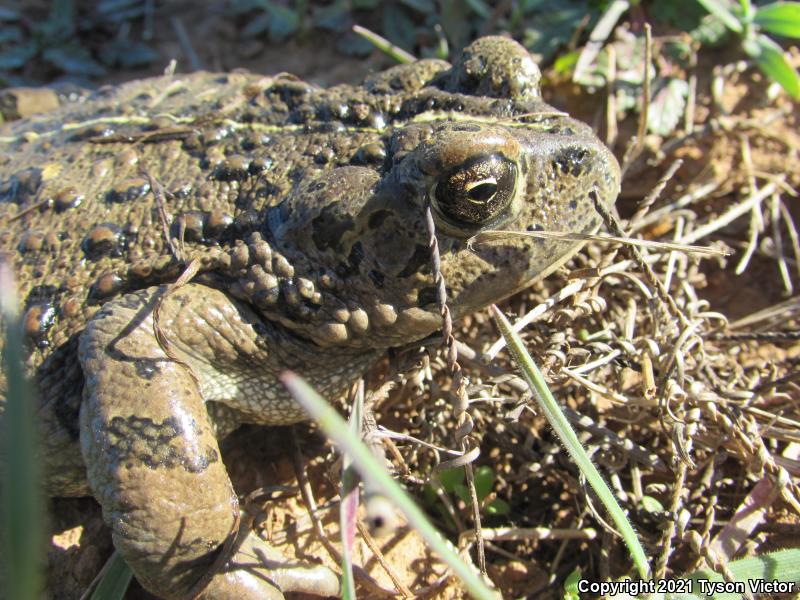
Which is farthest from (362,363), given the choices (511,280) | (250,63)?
→ (250,63)

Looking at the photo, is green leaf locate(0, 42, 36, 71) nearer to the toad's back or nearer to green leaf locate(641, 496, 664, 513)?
the toad's back

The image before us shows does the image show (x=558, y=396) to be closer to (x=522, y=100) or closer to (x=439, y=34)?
(x=522, y=100)

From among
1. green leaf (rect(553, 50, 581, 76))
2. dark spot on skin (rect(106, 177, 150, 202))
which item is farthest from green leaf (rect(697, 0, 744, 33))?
dark spot on skin (rect(106, 177, 150, 202))

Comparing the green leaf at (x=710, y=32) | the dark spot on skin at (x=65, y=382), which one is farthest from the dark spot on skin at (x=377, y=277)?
the green leaf at (x=710, y=32)

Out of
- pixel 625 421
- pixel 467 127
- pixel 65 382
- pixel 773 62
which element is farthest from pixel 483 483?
pixel 773 62

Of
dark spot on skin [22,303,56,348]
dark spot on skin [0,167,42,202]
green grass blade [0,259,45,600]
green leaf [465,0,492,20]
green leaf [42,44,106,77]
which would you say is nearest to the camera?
green grass blade [0,259,45,600]

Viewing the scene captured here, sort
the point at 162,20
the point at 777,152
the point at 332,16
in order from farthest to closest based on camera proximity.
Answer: the point at 162,20 < the point at 332,16 < the point at 777,152
